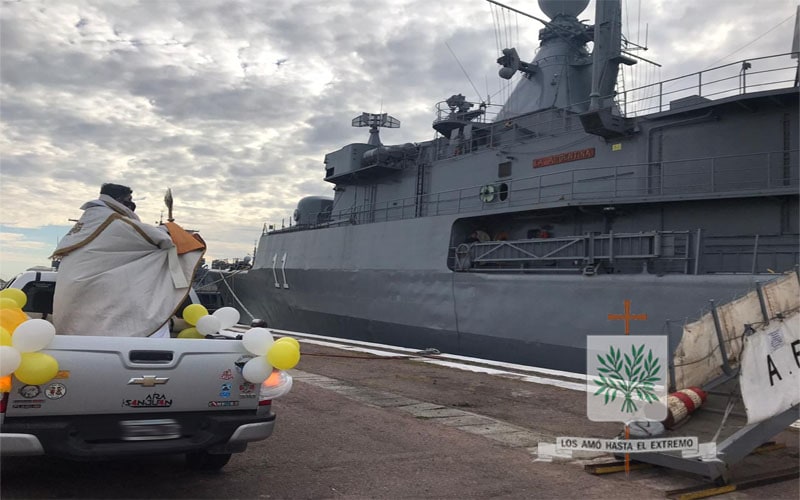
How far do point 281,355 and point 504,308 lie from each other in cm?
941

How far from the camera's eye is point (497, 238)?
14.4m

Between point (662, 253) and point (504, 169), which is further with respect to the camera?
point (504, 169)

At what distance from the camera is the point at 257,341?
11.8ft

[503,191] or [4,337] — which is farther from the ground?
[503,191]

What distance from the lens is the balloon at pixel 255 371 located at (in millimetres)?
3553

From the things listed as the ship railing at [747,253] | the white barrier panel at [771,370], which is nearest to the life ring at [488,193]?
the ship railing at [747,253]

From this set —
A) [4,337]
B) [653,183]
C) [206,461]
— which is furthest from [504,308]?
[4,337]

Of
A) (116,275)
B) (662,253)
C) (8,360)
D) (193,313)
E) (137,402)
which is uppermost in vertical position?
(662,253)

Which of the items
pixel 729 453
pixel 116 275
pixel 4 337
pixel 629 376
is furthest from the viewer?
pixel 629 376

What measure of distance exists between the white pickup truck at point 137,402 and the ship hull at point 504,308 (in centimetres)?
586

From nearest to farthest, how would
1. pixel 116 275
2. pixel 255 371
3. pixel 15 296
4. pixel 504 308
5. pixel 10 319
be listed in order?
1. pixel 10 319
2. pixel 255 371
3. pixel 116 275
4. pixel 15 296
5. pixel 504 308

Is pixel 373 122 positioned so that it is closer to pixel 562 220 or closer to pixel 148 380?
pixel 562 220

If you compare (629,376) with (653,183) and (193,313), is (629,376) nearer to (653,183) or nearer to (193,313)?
(193,313)

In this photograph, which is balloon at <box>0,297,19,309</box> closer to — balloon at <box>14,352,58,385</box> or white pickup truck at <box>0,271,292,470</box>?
white pickup truck at <box>0,271,292,470</box>
